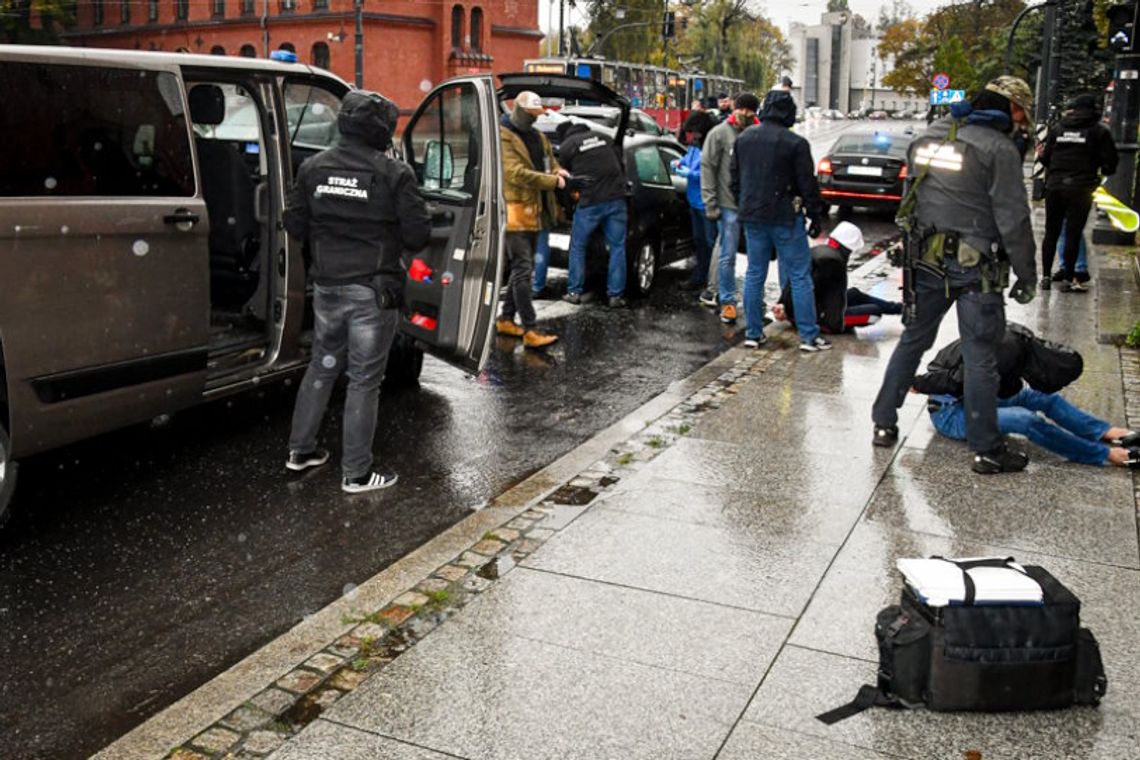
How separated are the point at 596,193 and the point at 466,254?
13.5 ft

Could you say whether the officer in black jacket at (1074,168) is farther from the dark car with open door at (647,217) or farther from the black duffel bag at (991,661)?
the black duffel bag at (991,661)

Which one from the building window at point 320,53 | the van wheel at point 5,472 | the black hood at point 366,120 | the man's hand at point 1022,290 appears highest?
the building window at point 320,53

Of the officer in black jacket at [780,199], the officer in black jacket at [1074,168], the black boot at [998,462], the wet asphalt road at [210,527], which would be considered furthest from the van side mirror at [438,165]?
the officer in black jacket at [1074,168]

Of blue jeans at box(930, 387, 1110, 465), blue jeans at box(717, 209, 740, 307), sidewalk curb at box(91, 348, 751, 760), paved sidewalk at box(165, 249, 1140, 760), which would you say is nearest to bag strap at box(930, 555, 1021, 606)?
paved sidewalk at box(165, 249, 1140, 760)

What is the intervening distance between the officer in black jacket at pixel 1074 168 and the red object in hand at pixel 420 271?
749cm

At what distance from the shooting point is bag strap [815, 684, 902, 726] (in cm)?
382

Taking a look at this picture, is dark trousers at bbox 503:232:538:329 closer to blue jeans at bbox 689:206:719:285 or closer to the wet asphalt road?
the wet asphalt road

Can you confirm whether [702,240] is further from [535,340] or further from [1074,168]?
[1074,168]

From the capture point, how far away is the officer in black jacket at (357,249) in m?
5.78

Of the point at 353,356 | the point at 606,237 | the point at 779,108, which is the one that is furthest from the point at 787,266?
the point at 353,356

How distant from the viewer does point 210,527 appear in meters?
5.62

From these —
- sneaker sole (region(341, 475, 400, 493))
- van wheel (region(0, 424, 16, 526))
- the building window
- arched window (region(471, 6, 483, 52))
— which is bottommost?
sneaker sole (region(341, 475, 400, 493))

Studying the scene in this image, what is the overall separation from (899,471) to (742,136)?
3.63 meters

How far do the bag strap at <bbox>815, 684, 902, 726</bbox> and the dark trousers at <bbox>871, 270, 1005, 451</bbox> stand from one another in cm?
286
